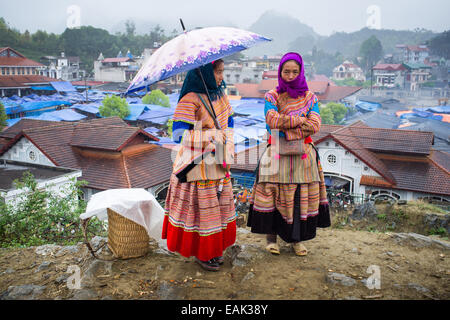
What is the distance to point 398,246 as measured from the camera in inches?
158

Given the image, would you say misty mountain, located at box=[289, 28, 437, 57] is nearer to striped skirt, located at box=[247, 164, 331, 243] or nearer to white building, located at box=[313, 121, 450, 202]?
white building, located at box=[313, 121, 450, 202]

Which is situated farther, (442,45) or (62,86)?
(442,45)

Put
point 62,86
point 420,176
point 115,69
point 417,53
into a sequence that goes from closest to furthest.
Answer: point 420,176 < point 62,86 < point 115,69 < point 417,53

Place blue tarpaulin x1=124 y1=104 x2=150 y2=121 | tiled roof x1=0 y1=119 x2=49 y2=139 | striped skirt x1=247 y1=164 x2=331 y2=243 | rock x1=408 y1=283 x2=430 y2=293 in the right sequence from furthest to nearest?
blue tarpaulin x1=124 y1=104 x2=150 y2=121, tiled roof x1=0 y1=119 x2=49 y2=139, striped skirt x1=247 y1=164 x2=331 y2=243, rock x1=408 y1=283 x2=430 y2=293

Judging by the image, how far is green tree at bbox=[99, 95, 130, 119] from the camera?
94.7ft

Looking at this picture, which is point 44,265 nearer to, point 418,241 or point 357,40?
point 418,241

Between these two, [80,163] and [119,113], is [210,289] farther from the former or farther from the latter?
[119,113]

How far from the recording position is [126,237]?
350cm

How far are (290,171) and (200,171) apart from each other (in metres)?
0.88

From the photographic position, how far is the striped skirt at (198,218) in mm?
3033

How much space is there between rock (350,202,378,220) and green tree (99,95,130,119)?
80.1 feet

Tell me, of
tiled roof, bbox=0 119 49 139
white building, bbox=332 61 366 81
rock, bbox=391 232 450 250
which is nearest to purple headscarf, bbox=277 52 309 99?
rock, bbox=391 232 450 250

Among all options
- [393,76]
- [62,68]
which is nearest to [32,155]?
[62,68]
